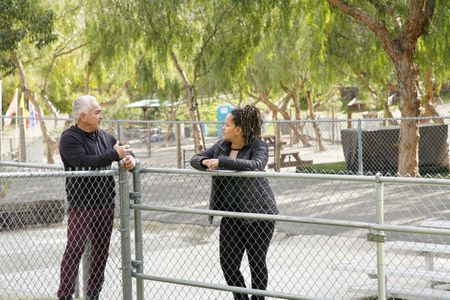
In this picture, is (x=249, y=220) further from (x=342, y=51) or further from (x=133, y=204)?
(x=342, y=51)

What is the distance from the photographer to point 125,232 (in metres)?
6.85

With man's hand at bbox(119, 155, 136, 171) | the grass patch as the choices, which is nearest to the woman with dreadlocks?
man's hand at bbox(119, 155, 136, 171)

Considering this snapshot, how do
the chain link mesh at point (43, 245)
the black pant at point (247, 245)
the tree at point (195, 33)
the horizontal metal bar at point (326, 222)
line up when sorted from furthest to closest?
the tree at point (195, 33) → the chain link mesh at point (43, 245) → the black pant at point (247, 245) → the horizontal metal bar at point (326, 222)

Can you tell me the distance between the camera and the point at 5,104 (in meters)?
53.6

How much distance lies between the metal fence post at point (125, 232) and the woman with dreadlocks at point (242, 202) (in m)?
0.62

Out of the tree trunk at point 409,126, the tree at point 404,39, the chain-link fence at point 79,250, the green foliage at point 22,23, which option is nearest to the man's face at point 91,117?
the chain-link fence at point 79,250

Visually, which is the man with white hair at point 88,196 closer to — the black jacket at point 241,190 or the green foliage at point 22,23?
the black jacket at point 241,190

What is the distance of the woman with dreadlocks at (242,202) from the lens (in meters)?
6.50

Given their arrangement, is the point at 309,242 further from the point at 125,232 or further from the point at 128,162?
the point at 128,162

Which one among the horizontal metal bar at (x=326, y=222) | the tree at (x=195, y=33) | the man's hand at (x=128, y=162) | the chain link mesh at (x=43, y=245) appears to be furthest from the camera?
the tree at (x=195, y=33)

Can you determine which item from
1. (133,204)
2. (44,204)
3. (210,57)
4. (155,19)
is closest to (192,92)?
(210,57)

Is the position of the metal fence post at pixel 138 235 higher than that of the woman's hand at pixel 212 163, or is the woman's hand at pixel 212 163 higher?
the woman's hand at pixel 212 163

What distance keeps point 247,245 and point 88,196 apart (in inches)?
52.6

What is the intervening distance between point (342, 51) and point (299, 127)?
1409cm
